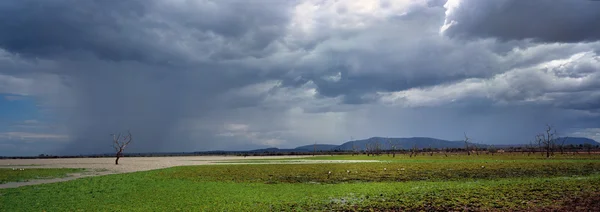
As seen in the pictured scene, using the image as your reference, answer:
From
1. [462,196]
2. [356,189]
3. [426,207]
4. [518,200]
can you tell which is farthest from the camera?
[356,189]

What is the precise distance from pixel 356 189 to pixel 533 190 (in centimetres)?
818

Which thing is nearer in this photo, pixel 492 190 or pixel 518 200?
pixel 518 200

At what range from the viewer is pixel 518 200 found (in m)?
14.5

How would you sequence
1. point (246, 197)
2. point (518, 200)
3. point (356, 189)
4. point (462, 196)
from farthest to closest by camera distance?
point (356, 189) → point (246, 197) → point (462, 196) → point (518, 200)

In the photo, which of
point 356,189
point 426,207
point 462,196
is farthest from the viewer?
point 356,189

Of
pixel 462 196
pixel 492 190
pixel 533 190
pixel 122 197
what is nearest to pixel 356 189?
pixel 462 196

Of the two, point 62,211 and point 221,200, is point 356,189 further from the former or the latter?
point 62,211

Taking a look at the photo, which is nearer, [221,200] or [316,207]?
[316,207]

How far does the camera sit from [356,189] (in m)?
19.0

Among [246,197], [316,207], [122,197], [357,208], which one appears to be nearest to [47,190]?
[122,197]

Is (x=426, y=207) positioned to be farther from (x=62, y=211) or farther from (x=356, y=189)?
(x=62, y=211)

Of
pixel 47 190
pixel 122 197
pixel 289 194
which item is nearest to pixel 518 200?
pixel 289 194

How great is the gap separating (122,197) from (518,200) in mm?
17125

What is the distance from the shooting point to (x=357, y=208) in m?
13.5
